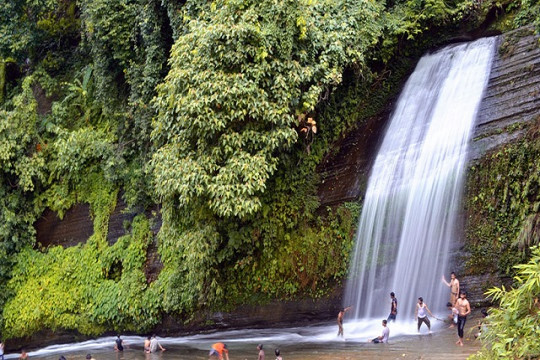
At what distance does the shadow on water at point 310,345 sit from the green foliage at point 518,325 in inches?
83.8

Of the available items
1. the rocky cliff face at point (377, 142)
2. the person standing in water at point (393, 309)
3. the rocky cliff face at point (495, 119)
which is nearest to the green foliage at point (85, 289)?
the rocky cliff face at point (377, 142)

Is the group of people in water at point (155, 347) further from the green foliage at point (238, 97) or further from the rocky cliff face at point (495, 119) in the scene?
the rocky cliff face at point (495, 119)

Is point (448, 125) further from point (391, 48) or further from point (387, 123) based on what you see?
point (391, 48)

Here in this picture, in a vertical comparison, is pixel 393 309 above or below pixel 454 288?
below

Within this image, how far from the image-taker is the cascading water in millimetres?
13789

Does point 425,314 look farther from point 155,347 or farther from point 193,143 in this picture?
point 155,347

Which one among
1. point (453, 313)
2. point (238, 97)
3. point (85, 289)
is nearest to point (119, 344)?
point (85, 289)

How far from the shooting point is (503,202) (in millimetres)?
13117

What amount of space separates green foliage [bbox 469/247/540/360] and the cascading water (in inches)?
175

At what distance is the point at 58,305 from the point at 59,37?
10.3 metres

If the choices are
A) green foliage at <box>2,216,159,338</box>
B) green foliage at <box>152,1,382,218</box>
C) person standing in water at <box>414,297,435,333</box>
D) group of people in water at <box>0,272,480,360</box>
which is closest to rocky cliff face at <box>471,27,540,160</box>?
group of people in water at <box>0,272,480,360</box>

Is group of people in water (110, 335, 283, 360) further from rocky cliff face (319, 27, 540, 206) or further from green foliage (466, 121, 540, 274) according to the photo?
green foliage (466, 121, 540, 274)

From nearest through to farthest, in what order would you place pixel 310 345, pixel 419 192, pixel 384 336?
1. pixel 384 336
2. pixel 310 345
3. pixel 419 192

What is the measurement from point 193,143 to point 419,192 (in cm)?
517
